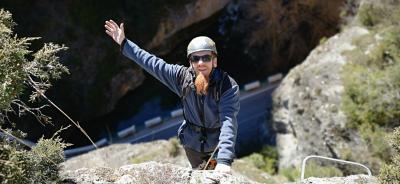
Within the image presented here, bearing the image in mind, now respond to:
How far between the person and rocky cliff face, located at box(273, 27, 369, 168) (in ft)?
30.6

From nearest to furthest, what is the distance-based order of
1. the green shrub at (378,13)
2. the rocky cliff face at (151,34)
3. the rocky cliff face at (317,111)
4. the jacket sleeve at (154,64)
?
1. the jacket sleeve at (154,64)
2. the rocky cliff face at (317,111)
3. the green shrub at (378,13)
4. the rocky cliff face at (151,34)

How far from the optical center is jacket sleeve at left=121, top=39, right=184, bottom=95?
5.32 metres

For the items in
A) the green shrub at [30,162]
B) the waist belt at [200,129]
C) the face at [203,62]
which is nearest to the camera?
the green shrub at [30,162]

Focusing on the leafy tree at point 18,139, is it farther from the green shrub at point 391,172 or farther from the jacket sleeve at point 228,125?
the green shrub at point 391,172

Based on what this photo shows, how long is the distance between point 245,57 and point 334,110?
46.3ft

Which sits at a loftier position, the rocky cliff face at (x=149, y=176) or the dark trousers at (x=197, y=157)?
the dark trousers at (x=197, y=157)

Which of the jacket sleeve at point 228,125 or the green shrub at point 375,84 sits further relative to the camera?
the green shrub at point 375,84

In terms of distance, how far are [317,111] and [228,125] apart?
38.2ft

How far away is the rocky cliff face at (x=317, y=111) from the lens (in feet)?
48.6

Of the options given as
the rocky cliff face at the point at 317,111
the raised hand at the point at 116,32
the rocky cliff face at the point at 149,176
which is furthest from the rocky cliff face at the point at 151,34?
the rocky cliff face at the point at 149,176

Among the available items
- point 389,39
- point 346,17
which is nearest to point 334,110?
point 389,39

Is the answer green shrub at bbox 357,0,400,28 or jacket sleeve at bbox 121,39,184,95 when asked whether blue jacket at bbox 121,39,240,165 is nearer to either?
jacket sleeve at bbox 121,39,184,95

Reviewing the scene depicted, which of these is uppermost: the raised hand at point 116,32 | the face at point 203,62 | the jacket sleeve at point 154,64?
the raised hand at point 116,32

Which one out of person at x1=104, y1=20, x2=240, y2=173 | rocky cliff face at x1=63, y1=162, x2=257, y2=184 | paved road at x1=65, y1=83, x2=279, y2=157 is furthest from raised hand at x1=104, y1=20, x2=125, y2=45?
paved road at x1=65, y1=83, x2=279, y2=157
